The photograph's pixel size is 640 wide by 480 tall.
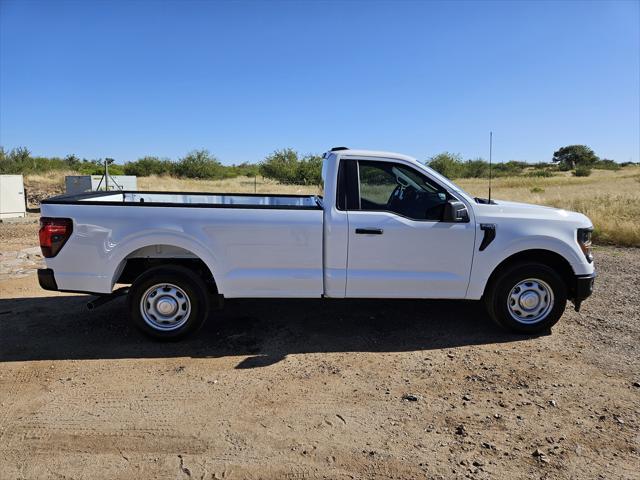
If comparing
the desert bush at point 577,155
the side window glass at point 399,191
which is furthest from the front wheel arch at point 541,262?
the desert bush at point 577,155

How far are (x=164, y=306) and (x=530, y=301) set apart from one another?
3839 mm

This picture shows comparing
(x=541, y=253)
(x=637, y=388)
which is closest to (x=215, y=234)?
(x=541, y=253)

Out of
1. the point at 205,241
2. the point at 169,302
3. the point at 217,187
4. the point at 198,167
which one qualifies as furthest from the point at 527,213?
the point at 198,167

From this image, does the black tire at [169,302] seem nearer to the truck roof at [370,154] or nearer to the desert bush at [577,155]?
the truck roof at [370,154]

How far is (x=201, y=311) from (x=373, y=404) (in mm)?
2061

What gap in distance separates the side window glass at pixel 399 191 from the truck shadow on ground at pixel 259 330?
1.38 meters

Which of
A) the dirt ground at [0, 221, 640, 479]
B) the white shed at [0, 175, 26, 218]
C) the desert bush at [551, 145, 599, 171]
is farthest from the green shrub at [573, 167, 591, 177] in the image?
the dirt ground at [0, 221, 640, 479]

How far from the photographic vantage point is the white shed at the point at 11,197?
16.9 m

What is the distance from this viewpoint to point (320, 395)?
409 cm

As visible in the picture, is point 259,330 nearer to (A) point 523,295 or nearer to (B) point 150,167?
(A) point 523,295

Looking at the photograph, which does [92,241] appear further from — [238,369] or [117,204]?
[238,369]

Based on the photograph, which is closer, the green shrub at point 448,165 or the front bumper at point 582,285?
the front bumper at point 582,285

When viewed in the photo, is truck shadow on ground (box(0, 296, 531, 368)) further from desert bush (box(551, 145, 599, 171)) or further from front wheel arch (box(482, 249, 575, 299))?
desert bush (box(551, 145, 599, 171))

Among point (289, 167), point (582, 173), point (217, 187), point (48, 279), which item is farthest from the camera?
point (582, 173)
